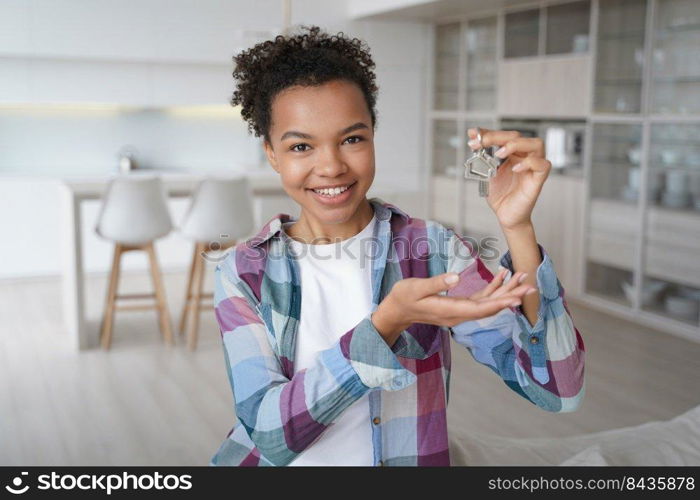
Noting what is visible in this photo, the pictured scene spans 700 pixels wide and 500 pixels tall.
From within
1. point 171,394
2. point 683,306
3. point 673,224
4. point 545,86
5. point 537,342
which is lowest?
point 171,394

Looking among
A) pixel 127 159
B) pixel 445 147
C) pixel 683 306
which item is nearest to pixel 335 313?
pixel 683 306

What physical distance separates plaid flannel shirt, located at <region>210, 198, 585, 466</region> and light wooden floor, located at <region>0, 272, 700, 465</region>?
201 cm

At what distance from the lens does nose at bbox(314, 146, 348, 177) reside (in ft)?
3.04

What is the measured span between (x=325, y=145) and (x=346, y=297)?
197 millimetres

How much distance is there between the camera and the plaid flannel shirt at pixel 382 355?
2.78 ft

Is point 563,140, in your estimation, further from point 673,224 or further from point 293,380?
point 293,380

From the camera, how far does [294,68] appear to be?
957 millimetres

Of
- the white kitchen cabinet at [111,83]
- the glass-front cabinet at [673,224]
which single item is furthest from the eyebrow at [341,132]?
the white kitchen cabinet at [111,83]

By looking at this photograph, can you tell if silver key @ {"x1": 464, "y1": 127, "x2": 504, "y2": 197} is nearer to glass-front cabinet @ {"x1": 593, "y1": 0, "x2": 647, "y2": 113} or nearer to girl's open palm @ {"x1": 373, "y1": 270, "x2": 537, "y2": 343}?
girl's open palm @ {"x1": 373, "y1": 270, "x2": 537, "y2": 343}

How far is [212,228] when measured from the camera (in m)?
4.21

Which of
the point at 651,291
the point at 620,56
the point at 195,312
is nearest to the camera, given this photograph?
the point at 195,312

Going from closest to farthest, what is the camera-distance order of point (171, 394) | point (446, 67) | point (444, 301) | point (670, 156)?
point (444, 301) → point (171, 394) → point (670, 156) → point (446, 67)

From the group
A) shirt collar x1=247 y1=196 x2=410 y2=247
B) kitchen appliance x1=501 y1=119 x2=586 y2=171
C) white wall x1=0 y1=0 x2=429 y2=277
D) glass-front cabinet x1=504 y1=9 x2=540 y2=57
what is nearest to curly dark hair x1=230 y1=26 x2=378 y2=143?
shirt collar x1=247 y1=196 x2=410 y2=247
